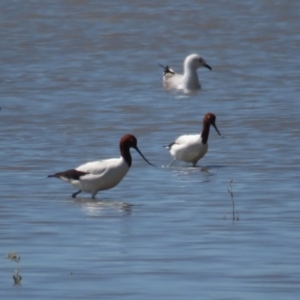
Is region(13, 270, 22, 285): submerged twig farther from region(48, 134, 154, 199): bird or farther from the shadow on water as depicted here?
region(48, 134, 154, 199): bird

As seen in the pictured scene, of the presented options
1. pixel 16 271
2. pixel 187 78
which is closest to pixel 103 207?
pixel 16 271

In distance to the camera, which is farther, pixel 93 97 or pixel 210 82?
pixel 210 82

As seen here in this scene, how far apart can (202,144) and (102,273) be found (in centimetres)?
612

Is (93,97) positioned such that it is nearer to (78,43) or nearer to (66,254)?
(78,43)

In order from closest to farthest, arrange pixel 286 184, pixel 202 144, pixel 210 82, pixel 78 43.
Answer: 1. pixel 286 184
2. pixel 202 144
3. pixel 210 82
4. pixel 78 43

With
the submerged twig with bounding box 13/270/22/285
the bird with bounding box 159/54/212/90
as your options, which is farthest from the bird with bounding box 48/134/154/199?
the bird with bounding box 159/54/212/90

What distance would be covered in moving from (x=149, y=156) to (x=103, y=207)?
10.7 feet

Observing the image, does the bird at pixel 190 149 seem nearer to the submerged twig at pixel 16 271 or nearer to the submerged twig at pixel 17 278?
the submerged twig at pixel 16 271

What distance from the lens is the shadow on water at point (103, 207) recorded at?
10360 millimetres

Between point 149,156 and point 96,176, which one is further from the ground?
point 96,176

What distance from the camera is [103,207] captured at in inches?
425

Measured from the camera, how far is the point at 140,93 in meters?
20.3

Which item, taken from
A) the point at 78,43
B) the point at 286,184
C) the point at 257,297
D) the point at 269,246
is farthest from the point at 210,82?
the point at 257,297

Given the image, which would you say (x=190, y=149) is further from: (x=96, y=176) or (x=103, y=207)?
(x=103, y=207)
